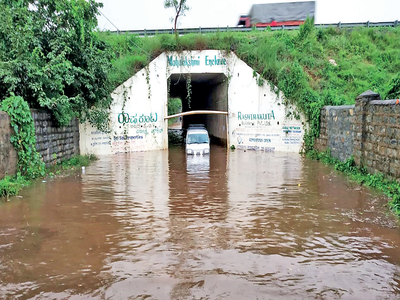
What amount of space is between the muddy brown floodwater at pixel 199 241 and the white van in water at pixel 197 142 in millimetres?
7796

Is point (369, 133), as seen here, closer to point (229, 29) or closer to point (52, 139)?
point (52, 139)

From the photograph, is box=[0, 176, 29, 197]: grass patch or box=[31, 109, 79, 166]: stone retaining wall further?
box=[31, 109, 79, 166]: stone retaining wall

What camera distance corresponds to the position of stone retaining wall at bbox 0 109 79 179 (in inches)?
433

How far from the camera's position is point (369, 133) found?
38.9 feet

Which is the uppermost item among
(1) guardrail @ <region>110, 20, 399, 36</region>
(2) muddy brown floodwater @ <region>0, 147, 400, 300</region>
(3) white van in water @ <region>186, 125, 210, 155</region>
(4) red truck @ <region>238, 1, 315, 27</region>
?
(4) red truck @ <region>238, 1, 315, 27</region>

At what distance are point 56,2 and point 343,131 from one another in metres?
12.8

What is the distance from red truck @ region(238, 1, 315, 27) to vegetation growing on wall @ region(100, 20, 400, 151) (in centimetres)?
210

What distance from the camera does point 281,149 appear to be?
20688mm

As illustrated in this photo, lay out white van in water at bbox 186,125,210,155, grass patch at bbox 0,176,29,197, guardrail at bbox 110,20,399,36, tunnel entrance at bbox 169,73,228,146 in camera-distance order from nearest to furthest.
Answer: grass patch at bbox 0,176,29,197
white van in water at bbox 186,125,210,155
tunnel entrance at bbox 169,73,228,146
guardrail at bbox 110,20,399,36

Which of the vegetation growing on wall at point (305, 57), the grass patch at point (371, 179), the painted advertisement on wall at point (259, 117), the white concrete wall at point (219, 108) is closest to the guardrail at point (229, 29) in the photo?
the vegetation growing on wall at point (305, 57)

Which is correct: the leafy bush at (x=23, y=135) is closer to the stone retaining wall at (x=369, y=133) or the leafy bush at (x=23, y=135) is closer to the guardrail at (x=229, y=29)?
the stone retaining wall at (x=369, y=133)

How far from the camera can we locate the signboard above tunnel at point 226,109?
20516 mm

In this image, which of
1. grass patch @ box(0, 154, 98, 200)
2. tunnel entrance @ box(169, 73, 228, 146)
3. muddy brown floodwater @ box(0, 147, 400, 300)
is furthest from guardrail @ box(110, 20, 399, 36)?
muddy brown floodwater @ box(0, 147, 400, 300)

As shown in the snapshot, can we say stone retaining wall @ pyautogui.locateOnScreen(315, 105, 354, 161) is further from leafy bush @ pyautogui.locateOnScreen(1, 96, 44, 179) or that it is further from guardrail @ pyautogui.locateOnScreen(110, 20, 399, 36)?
leafy bush @ pyautogui.locateOnScreen(1, 96, 44, 179)
